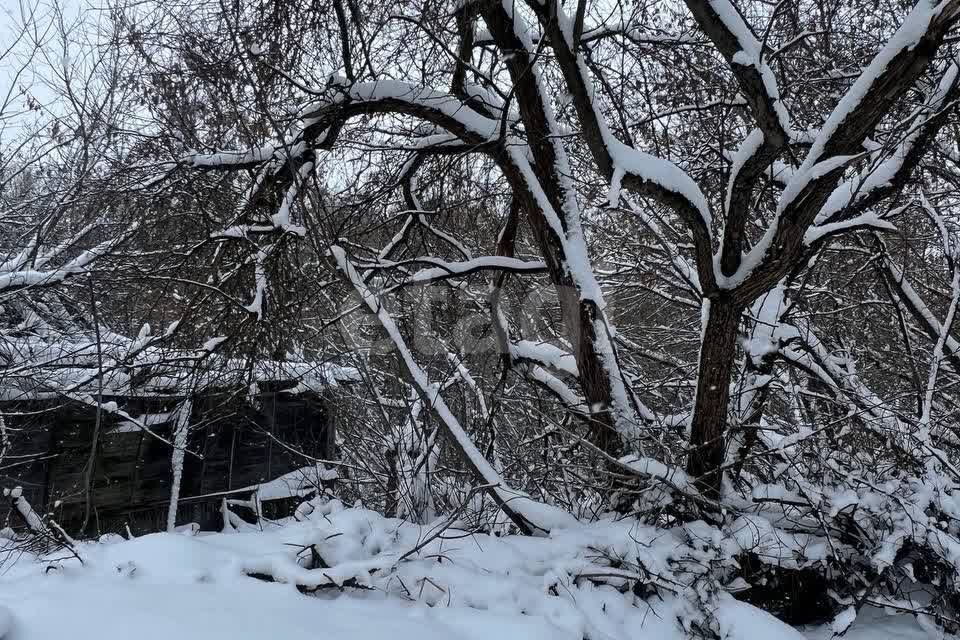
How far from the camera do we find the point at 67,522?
6.97 metres

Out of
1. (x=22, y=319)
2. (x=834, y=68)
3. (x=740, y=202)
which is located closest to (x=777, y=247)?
(x=740, y=202)

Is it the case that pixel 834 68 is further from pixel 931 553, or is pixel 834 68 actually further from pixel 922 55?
pixel 931 553

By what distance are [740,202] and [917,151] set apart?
0.95m

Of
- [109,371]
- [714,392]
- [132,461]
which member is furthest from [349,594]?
[132,461]

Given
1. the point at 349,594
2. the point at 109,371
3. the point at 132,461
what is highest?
the point at 109,371

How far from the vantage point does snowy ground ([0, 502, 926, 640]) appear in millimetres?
1599

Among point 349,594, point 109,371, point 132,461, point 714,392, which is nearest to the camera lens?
point 349,594

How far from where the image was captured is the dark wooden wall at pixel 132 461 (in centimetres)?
671

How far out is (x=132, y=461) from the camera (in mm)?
7613

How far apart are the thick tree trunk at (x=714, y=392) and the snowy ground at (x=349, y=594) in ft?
2.26

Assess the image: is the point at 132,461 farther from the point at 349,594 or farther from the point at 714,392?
the point at 714,392

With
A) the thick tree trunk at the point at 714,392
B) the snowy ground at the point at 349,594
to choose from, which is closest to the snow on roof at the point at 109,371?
the snowy ground at the point at 349,594

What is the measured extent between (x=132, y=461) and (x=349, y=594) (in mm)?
7408

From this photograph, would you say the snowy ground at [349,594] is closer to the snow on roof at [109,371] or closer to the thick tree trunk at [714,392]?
the thick tree trunk at [714,392]
